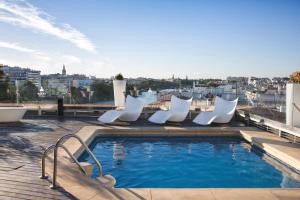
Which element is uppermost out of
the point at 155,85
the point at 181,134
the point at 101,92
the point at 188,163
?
the point at 155,85

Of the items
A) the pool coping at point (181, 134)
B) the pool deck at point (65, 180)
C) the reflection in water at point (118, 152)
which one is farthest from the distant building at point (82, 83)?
the reflection in water at point (118, 152)

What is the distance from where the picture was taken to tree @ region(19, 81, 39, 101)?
1283cm

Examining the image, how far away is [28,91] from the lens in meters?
12.9

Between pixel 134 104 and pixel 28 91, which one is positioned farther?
pixel 28 91

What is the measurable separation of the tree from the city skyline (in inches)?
99.8

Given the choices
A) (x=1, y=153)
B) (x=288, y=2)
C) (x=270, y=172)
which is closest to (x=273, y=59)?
A: (x=288, y=2)

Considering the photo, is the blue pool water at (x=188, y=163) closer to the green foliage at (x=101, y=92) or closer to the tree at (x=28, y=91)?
the green foliage at (x=101, y=92)

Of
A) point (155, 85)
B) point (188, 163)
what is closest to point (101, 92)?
point (155, 85)

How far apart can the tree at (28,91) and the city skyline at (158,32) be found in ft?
8.32

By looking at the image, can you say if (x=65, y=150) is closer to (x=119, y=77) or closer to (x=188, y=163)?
(x=188, y=163)

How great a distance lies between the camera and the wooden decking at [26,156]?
3.60 meters

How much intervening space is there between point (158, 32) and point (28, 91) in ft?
19.9

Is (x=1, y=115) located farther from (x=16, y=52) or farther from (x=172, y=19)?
(x=16, y=52)

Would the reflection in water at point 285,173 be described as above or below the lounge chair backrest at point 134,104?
below
